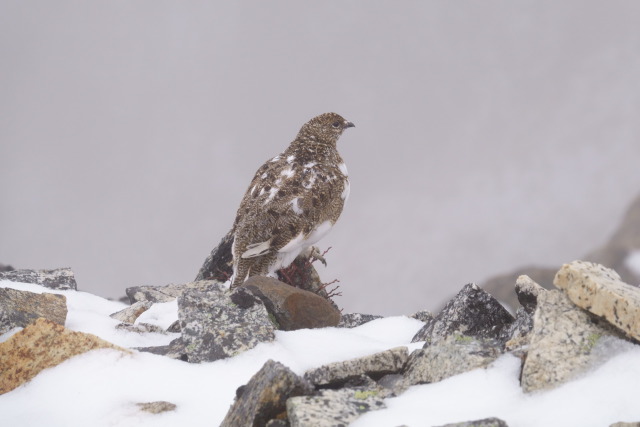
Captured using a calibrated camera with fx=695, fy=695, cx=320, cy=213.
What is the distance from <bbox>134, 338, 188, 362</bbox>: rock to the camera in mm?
7781

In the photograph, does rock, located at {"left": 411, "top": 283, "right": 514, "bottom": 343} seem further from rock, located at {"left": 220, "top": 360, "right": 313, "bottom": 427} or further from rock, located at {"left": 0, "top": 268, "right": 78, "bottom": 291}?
rock, located at {"left": 0, "top": 268, "right": 78, "bottom": 291}

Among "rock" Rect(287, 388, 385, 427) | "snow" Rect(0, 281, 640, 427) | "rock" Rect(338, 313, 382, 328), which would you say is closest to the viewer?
"rock" Rect(287, 388, 385, 427)

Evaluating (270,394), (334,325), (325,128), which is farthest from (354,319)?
(270,394)

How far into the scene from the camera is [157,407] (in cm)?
655

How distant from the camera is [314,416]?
5.14 metres

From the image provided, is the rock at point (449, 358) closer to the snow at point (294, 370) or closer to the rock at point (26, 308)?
the snow at point (294, 370)

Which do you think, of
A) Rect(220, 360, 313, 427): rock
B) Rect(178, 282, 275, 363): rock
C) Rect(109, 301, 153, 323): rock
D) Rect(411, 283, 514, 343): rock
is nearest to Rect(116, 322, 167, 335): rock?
Rect(109, 301, 153, 323): rock

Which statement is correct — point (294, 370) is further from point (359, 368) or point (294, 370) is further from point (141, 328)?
point (141, 328)

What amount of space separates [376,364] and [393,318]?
3522 mm

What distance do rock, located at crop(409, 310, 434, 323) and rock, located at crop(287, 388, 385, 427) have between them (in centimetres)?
469

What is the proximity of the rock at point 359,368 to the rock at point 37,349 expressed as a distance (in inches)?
86.8

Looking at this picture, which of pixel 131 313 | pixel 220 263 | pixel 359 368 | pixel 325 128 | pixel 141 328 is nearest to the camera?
pixel 359 368

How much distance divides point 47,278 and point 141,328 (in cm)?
365

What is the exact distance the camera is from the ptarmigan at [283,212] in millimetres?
10383
